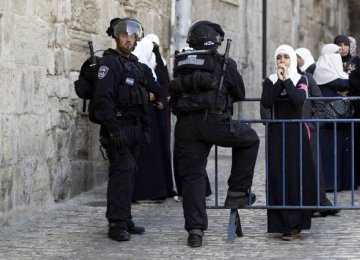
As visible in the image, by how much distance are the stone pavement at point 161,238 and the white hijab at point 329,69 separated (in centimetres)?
208

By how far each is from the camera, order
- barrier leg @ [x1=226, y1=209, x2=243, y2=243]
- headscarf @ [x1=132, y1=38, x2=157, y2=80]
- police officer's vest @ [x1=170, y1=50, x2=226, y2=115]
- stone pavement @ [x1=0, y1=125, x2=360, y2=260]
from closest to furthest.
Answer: stone pavement @ [x1=0, y1=125, x2=360, y2=260] < police officer's vest @ [x1=170, y1=50, x2=226, y2=115] < barrier leg @ [x1=226, y1=209, x2=243, y2=243] < headscarf @ [x1=132, y1=38, x2=157, y2=80]

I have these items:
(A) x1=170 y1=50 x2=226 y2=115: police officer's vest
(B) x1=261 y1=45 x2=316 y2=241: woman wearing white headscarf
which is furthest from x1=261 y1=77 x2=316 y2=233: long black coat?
(A) x1=170 y1=50 x2=226 y2=115: police officer's vest

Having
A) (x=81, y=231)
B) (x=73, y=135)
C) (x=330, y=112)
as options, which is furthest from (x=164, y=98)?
(x=81, y=231)

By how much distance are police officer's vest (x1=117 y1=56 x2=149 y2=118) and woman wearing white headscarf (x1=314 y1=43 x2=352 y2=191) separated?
3.30 meters

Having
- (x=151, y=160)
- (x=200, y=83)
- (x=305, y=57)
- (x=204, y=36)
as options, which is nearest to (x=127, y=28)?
(x=204, y=36)

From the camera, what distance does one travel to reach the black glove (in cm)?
828

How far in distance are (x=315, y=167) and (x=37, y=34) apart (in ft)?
9.43

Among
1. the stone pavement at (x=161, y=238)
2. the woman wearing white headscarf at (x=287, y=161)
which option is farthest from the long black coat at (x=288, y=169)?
the stone pavement at (x=161, y=238)

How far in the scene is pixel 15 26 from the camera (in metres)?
9.20

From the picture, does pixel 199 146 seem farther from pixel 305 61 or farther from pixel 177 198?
pixel 305 61

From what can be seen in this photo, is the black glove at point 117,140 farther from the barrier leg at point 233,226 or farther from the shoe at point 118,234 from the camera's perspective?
the barrier leg at point 233,226

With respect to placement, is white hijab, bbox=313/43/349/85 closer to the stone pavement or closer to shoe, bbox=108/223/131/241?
the stone pavement

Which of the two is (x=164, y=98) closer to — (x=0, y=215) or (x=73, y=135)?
(x=73, y=135)

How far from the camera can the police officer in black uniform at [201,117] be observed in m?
8.11
